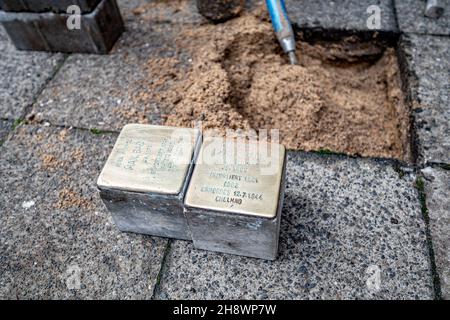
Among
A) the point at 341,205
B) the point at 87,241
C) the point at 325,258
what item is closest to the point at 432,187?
the point at 341,205

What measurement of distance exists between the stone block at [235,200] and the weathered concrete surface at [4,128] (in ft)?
4.25

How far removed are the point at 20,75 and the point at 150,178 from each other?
1610mm

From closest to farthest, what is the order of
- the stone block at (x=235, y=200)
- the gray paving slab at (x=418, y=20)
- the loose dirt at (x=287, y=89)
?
1. the stone block at (x=235, y=200)
2. the loose dirt at (x=287, y=89)
3. the gray paving slab at (x=418, y=20)

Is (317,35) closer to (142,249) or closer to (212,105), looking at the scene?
(212,105)

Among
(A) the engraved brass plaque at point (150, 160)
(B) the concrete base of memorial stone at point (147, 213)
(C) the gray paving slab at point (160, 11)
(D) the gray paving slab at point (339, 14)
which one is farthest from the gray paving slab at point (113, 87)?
(D) the gray paving slab at point (339, 14)

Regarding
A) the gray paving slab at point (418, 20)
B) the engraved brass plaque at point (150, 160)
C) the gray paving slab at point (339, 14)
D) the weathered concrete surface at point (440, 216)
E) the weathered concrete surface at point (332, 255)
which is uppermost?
the engraved brass plaque at point (150, 160)

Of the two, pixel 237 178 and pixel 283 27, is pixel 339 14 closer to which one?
pixel 283 27

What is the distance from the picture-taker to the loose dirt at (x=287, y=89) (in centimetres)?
207

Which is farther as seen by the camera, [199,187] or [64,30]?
[64,30]

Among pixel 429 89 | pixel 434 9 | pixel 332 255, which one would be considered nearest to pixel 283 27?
pixel 429 89

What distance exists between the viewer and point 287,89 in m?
2.19

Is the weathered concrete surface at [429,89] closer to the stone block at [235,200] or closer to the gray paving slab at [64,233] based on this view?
the stone block at [235,200]

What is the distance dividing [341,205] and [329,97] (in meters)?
0.75

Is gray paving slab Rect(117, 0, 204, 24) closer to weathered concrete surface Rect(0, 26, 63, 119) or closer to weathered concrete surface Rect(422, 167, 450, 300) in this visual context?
weathered concrete surface Rect(0, 26, 63, 119)
